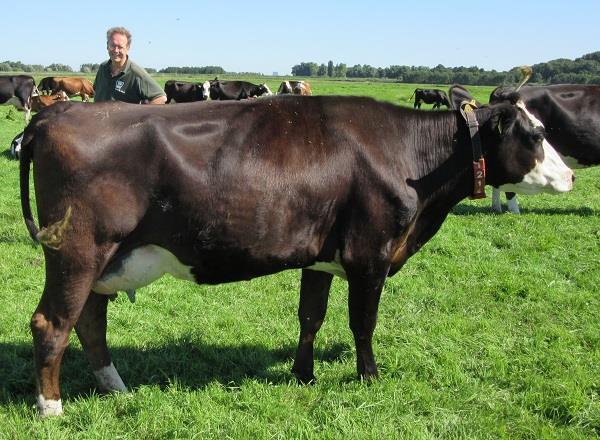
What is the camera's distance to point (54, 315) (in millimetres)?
3652

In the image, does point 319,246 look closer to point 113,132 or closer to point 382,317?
point 113,132

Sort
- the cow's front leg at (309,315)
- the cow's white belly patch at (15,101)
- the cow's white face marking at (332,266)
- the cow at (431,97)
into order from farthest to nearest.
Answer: the cow at (431,97)
the cow's white belly patch at (15,101)
the cow's front leg at (309,315)
the cow's white face marking at (332,266)

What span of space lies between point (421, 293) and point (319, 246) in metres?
2.89

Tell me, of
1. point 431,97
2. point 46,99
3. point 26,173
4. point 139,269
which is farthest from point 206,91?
point 139,269

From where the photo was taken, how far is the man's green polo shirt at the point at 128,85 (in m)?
5.97

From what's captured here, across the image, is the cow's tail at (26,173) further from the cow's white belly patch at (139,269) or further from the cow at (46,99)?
the cow at (46,99)

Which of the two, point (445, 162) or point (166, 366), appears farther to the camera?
point (166, 366)

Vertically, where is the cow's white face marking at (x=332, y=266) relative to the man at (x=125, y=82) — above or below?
below

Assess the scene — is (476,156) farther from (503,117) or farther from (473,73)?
(473,73)

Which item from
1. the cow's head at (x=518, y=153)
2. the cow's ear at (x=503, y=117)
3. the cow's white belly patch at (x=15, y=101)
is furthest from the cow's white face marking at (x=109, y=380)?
Result: the cow's white belly patch at (x=15, y=101)

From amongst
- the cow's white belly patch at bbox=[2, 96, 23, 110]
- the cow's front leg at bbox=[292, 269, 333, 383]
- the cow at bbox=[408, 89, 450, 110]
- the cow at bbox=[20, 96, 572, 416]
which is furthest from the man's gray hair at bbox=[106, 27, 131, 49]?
the cow at bbox=[408, 89, 450, 110]

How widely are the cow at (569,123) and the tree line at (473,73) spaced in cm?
81

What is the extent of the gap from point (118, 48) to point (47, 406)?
3.48 metres

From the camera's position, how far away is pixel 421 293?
21.4ft
